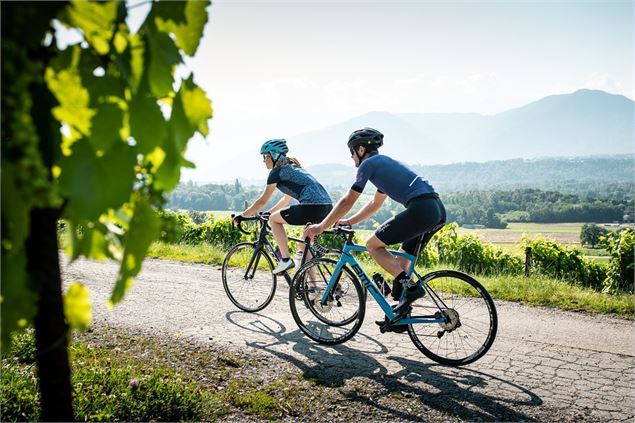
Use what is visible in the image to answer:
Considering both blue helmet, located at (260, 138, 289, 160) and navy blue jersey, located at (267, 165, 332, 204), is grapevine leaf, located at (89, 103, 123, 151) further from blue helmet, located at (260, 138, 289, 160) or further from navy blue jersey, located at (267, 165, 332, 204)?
blue helmet, located at (260, 138, 289, 160)

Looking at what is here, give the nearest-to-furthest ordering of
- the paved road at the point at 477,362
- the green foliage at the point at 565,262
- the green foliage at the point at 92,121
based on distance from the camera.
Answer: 1. the green foliage at the point at 92,121
2. the paved road at the point at 477,362
3. the green foliage at the point at 565,262

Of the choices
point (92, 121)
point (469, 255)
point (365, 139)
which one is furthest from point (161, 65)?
point (469, 255)

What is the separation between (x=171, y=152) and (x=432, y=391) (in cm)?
439

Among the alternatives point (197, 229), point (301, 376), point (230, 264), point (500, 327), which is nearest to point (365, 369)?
point (301, 376)

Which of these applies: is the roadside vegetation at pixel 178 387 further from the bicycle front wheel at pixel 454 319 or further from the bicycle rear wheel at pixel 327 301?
the bicycle front wheel at pixel 454 319

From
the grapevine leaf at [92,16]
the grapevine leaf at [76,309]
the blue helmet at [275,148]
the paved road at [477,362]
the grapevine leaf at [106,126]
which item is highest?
the blue helmet at [275,148]

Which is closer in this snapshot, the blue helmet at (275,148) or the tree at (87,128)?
the tree at (87,128)

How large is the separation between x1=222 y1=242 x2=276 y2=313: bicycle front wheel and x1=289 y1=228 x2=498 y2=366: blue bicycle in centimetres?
139

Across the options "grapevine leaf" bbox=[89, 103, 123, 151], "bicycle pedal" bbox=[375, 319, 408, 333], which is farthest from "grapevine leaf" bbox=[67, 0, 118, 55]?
"bicycle pedal" bbox=[375, 319, 408, 333]

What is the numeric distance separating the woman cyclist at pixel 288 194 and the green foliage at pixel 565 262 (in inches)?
313

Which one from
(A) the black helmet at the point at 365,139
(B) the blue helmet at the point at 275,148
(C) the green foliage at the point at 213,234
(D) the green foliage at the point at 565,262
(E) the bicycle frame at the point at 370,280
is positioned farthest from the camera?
(C) the green foliage at the point at 213,234

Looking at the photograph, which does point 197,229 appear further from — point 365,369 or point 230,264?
point 365,369

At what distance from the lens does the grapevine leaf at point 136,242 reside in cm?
130

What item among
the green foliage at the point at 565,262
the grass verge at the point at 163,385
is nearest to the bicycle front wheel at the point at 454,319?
the grass verge at the point at 163,385
